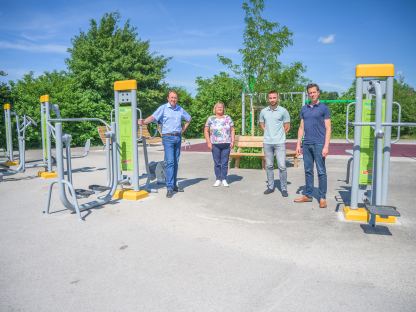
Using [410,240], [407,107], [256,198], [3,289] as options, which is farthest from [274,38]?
[407,107]

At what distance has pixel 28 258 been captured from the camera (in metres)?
3.42

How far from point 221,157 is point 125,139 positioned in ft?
6.55

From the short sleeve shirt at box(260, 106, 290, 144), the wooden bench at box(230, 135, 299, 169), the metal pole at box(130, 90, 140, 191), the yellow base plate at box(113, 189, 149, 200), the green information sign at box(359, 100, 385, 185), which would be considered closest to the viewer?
the green information sign at box(359, 100, 385, 185)

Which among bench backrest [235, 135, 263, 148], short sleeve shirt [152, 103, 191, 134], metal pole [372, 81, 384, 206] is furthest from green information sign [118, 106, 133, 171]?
bench backrest [235, 135, 263, 148]

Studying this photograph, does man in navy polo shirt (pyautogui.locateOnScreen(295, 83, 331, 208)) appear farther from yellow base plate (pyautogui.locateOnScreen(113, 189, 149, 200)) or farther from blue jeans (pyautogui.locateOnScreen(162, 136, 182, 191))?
yellow base plate (pyautogui.locateOnScreen(113, 189, 149, 200))

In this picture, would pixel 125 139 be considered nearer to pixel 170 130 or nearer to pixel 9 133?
pixel 170 130

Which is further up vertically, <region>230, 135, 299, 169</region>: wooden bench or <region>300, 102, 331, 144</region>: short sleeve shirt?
<region>300, 102, 331, 144</region>: short sleeve shirt

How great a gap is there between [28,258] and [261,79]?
844 cm

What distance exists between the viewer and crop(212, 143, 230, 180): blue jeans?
22.7 feet

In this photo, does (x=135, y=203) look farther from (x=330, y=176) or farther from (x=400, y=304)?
(x=330, y=176)

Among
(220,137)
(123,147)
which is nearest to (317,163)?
(220,137)

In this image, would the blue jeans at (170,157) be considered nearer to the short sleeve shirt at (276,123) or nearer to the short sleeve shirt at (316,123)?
the short sleeve shirt at (276,123)

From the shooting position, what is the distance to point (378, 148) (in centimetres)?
428

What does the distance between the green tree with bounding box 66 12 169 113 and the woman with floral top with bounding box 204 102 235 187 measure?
13608 mm
